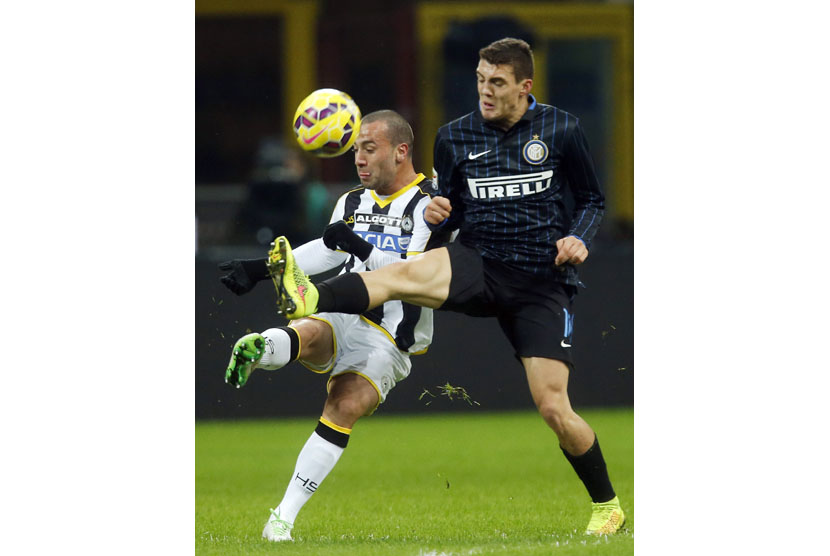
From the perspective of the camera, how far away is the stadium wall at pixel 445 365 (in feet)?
17.8

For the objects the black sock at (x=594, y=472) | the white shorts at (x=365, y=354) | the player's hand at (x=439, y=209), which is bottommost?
the black sock at (x=594, y=472)

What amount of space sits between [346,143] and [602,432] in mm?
1973

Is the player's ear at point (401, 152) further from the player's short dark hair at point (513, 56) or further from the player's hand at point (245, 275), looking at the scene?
the player's hand at point (245, 275)

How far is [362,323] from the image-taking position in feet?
17.4

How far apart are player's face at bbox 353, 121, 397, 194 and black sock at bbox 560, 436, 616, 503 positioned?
1513 mm

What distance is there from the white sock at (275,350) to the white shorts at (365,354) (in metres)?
0.23

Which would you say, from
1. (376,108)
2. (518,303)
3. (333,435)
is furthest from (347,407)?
(376,108)

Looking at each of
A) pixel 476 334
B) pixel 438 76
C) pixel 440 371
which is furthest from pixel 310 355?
pixel 438 76

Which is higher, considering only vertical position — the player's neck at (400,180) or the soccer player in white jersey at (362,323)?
the player's neck at (400,180)

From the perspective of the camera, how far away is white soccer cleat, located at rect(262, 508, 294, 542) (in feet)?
16.3

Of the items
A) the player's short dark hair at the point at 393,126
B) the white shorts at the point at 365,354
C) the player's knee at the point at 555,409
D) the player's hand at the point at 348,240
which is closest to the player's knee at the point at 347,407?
the white shorts at the point at 365,354

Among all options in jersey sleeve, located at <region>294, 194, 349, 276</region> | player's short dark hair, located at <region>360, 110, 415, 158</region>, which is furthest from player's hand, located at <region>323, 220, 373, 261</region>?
player's short dark hair, located at <region>360, 110, 415, 158</region>

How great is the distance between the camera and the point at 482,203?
199 inches

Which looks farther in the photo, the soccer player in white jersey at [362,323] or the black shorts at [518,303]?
the soccer player in white jersey at [362,323]
